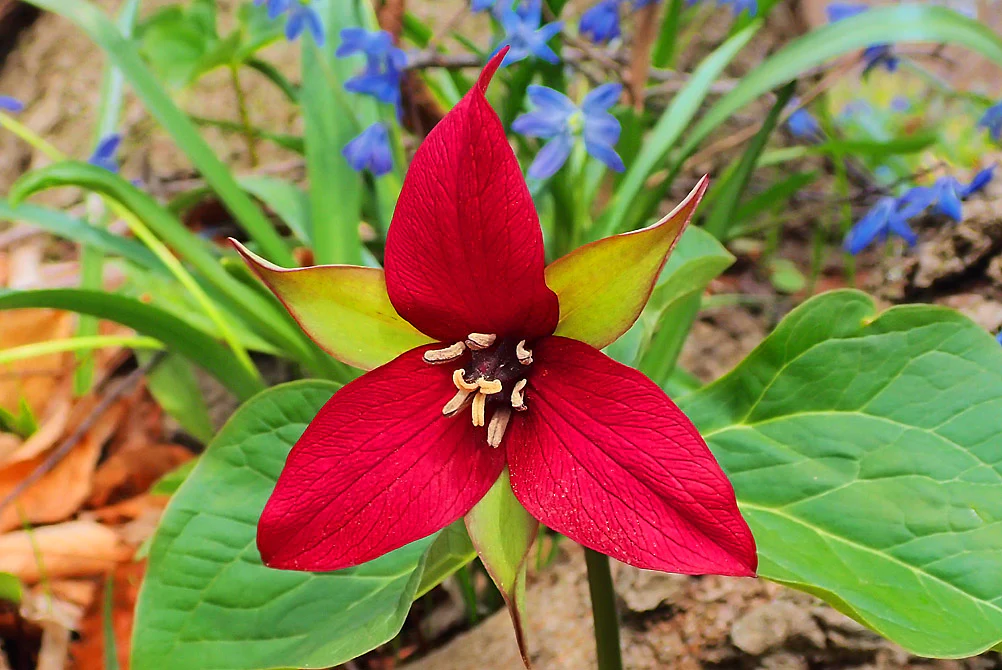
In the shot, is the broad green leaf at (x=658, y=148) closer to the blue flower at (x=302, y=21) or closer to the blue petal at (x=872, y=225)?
the blue petal at (x=872, y=225)

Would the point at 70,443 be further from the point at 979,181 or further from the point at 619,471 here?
the point at 979,181

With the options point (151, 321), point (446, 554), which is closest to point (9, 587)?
point (151, 321)

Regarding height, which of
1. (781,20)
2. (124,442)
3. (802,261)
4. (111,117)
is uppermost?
(781,20)

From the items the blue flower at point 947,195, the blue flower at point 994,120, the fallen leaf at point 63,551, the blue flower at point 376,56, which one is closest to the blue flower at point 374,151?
the blue flower at point 376,56

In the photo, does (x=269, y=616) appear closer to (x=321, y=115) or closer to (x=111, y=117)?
(x=321, y=115)

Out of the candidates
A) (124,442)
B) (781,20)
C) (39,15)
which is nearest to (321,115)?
(124,442)

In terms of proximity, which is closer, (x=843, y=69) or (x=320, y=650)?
(x=320, y=650)
